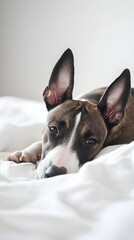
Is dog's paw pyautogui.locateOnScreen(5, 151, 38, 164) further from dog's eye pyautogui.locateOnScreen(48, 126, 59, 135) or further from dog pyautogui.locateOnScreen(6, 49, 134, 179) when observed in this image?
dog's eye pyautogui.locateOnScreen(48, 126, 59, 135)

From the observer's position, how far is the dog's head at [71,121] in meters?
1.53

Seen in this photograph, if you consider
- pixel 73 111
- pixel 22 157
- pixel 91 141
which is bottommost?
pixel 22 157

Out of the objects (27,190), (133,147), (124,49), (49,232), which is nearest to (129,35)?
(124,49)

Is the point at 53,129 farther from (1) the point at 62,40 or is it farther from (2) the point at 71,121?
(1) the point at 62,40

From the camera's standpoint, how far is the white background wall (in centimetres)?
298

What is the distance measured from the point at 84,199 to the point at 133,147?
38 centimetres

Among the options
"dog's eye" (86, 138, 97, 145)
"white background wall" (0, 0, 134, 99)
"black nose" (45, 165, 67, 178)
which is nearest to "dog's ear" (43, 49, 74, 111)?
"dog's eye" (86, 138, 97, 145)

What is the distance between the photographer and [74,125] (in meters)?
1.63

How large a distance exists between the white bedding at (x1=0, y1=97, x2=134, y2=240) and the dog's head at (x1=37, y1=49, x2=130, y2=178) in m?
0.25

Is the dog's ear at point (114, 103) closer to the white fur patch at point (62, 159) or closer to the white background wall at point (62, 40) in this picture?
the white fur patch at point (62, 159)

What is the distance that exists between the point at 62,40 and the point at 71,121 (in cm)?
179

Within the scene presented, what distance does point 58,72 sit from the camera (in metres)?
1.85

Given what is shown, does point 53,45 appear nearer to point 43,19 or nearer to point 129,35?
point 43,19

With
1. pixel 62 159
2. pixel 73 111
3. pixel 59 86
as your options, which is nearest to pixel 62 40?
pixel 59 86
